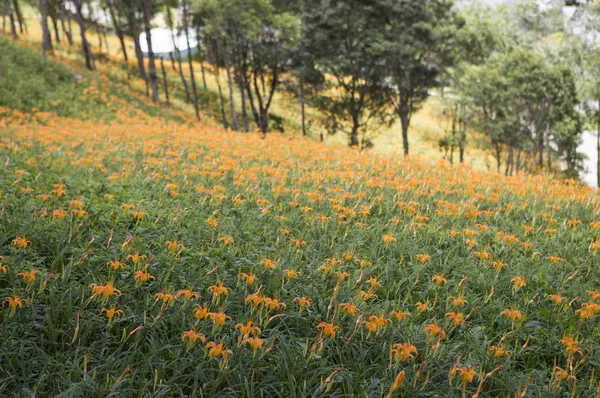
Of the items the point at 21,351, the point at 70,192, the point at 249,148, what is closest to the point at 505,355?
the point at 21,351

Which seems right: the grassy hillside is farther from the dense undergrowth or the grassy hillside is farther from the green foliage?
the dense undergrowth

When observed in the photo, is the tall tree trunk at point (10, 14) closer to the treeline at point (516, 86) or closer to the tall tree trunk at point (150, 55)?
the tall tree trunk at point (150, 55)

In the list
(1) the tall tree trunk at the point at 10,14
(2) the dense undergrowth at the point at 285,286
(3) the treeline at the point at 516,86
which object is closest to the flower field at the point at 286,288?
(2) the dense undergrowth at the point at 285,286

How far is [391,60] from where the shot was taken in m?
18.7

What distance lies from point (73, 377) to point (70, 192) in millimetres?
3520

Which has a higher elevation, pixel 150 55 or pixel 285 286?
pixel 150 55

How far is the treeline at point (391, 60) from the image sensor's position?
58.6 ft

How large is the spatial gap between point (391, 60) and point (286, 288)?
1685cm

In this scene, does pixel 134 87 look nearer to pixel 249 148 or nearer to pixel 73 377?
pixel 249 148

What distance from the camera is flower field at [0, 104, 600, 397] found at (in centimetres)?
277

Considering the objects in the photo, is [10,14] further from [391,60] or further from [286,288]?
[286,288]

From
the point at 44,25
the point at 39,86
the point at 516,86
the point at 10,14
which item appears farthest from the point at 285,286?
the point at 10,14

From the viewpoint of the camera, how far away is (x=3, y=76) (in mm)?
16391

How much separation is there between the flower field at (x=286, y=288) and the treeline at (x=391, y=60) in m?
12.1
